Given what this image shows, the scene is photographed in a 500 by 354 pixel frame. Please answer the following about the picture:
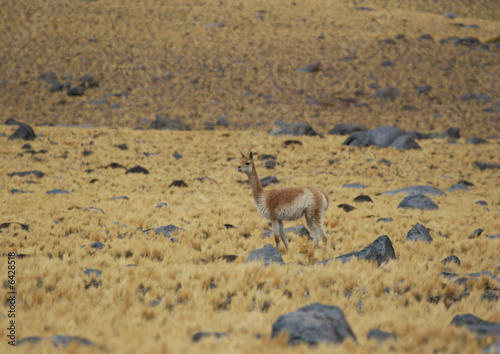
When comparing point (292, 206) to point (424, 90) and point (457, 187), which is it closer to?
point (457, 187)

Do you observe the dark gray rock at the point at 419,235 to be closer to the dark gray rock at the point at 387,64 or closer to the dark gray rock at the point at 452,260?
the dark gray rock at the point at 452,260

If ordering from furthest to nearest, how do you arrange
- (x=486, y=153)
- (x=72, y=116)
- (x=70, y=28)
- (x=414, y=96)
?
(x=70, y=28)
(x=414, y=96)
(x=72, y=116)
(x=486, y=153)

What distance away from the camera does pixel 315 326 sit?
160 inches

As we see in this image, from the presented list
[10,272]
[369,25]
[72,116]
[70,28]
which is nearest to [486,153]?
[10,272]

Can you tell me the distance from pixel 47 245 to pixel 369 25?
6510 cm

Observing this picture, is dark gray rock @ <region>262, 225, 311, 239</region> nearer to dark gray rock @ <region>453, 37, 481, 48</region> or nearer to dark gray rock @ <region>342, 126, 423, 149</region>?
dark gray rock @ <region>342, 126, 423, 149</region>

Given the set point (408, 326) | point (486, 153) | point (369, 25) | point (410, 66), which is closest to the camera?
point (408, 326)

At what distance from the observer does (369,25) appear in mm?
Result: 62906

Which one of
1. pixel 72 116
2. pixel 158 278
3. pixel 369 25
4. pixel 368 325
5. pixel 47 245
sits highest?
pixel 369 25

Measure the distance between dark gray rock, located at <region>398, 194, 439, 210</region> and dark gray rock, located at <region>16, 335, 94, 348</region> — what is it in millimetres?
13670

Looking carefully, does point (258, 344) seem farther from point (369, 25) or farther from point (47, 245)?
point (369, 25)

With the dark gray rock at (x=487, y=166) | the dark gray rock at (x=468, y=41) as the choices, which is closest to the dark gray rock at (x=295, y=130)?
the dark gray rock at (x=487, y=166)

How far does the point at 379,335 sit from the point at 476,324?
1.22 meters

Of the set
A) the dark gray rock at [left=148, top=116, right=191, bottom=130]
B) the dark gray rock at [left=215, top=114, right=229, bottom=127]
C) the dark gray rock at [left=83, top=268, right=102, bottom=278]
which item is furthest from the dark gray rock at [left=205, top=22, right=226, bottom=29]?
the dark gray rock at [left=83, top=268, right=102, bottom=278]
